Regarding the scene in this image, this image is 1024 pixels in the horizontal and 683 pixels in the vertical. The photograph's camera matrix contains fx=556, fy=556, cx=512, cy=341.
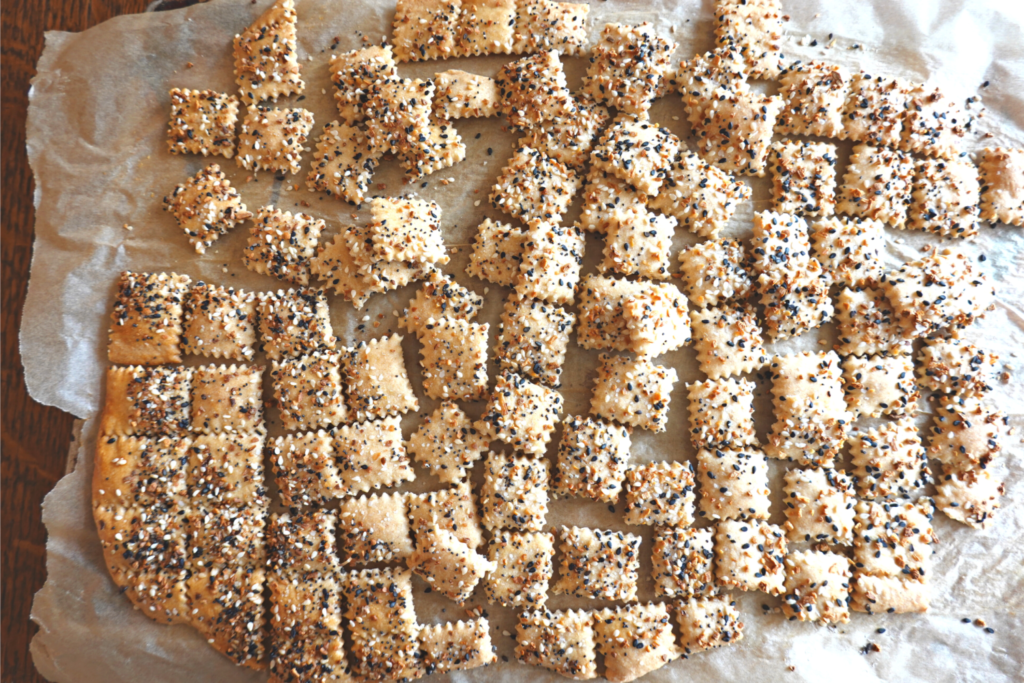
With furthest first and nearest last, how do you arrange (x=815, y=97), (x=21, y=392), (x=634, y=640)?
(x=21, y=392), (x=815, y=97), (x=634, y=640)

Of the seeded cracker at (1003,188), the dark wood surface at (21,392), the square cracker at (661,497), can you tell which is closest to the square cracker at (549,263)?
the square cracker at (661,497)

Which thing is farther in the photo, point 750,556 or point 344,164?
point 344,164

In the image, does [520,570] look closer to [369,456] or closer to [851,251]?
[369,456]

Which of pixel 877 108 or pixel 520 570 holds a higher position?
pixel 877 108

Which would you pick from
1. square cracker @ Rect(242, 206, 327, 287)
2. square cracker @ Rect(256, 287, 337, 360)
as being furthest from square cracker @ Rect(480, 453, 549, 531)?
square cracker @ Rect(242, 206, 327, 287)

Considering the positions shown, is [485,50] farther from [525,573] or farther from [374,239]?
[525,573]

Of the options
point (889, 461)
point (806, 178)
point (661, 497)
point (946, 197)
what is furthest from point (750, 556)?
point (946, 197)

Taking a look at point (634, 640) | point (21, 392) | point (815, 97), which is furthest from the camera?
point (21, 392)

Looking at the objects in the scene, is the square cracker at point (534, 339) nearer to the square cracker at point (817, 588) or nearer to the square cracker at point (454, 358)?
the square cracker at point (454, 358)
